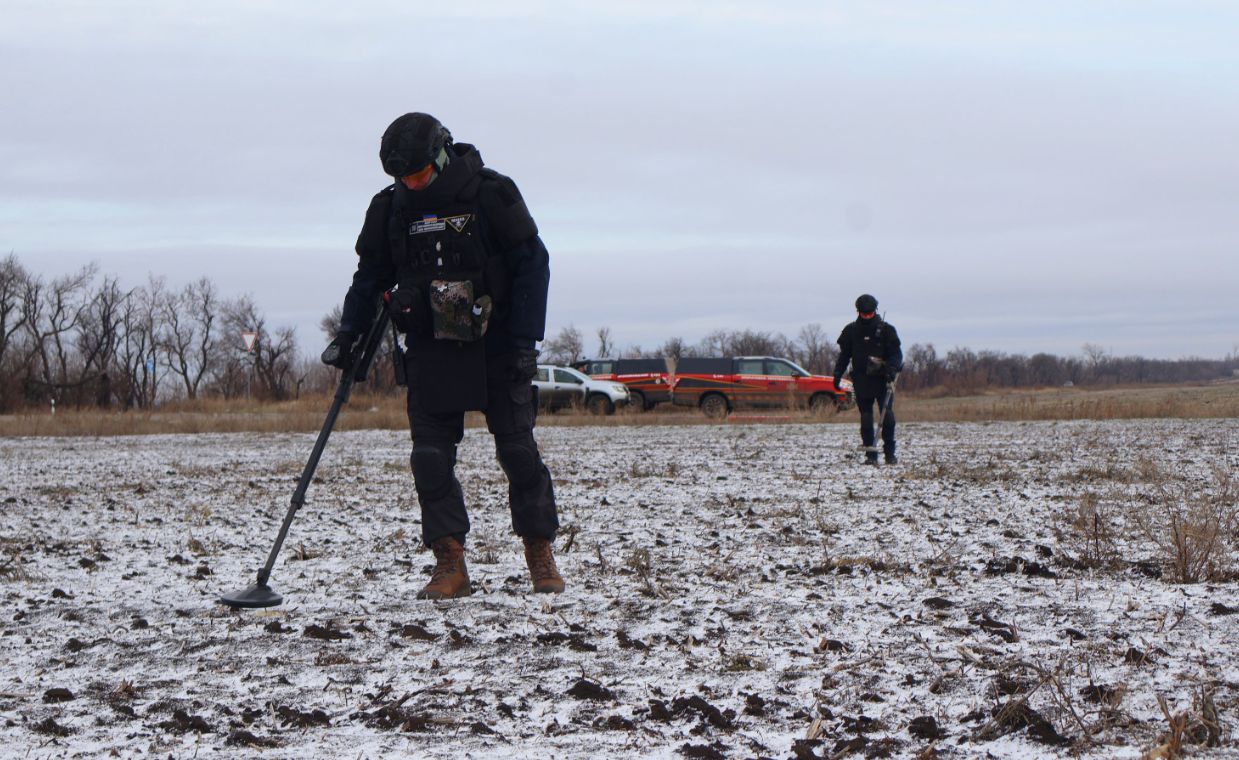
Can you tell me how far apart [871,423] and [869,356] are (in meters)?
0.72

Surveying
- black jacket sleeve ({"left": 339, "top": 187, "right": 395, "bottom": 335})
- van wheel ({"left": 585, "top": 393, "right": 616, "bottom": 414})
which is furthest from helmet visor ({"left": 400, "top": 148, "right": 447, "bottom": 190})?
van wheel ({"left": 585, "top": 393, "right": 616, "bottom": 414})

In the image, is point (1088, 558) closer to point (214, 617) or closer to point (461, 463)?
point (214, 617)

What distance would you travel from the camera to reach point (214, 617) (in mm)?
4473

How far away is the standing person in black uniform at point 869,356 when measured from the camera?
40.1 feet

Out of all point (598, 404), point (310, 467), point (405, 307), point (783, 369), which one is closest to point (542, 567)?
point (310, 467)

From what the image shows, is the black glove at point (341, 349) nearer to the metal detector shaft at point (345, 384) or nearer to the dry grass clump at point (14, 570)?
the metal detector shaft at point (345, 384)

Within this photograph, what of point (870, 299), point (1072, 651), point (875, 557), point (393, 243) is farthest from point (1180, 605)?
point (870, 299)

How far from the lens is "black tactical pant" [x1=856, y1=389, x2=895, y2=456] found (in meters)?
11.9

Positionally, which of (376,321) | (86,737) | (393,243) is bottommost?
(86,737)

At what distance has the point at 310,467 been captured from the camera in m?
5.00

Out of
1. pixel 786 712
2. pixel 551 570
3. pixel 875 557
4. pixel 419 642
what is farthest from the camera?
pixel 875 557

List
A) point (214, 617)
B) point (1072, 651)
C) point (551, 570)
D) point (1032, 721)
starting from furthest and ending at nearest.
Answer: point (551, 570) < point (214, 617) < point (1072, 651) < point (1032, 721)

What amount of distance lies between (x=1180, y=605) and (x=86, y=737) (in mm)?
3569

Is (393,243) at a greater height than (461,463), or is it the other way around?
(393,243)
